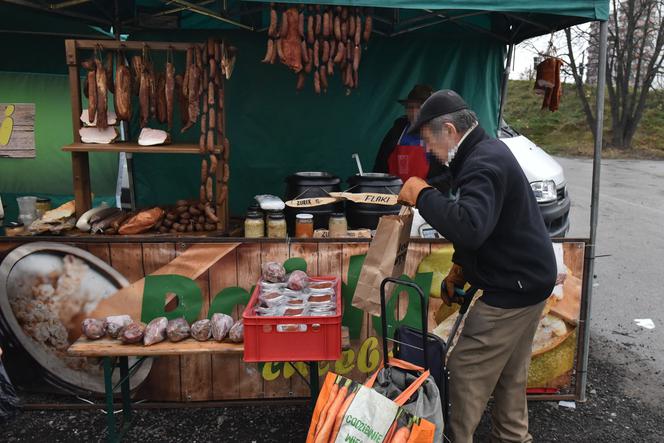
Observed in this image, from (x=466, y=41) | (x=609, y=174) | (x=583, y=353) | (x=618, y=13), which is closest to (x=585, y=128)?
(x=618, y=13)

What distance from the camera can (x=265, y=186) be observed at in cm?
643

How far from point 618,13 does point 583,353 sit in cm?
2457

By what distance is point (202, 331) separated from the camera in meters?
3.57

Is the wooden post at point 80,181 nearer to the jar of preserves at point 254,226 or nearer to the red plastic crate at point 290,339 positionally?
the jar of preserves at point 254,226

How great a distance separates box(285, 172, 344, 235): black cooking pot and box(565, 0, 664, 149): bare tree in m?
21.5

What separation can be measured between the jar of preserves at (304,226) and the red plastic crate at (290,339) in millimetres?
1056

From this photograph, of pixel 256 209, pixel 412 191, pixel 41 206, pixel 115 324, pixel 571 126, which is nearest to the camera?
pixel 412 191

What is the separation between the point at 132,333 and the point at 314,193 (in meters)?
1.73

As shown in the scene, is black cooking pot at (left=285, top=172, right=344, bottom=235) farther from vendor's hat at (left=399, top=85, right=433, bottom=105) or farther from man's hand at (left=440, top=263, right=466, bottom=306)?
vendor's hat at (left=399, top=85, right=433, bottom=105)

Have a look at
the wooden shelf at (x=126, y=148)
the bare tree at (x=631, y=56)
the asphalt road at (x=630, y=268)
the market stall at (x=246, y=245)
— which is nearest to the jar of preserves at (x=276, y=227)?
the market stall at (x=246, y=245)

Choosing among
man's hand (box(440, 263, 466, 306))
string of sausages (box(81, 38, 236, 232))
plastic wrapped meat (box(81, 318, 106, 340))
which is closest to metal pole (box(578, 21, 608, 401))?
man's hand (box(440, 263, 466, 306))

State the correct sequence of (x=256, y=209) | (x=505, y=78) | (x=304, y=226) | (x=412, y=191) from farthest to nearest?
(x=505, y=78) < (x=256, y=209) < (x=304, y=226) < (x=412, y=191)

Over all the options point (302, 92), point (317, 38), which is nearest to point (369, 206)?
point (317, 38)

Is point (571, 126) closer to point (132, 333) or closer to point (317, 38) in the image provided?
point (317, 38)
